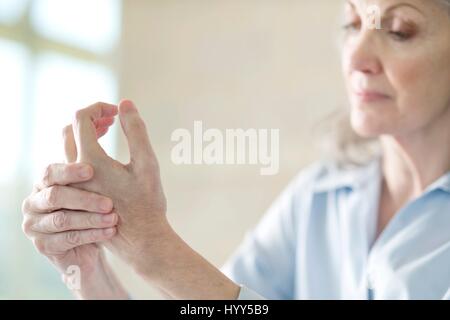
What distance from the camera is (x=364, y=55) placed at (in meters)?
0.65

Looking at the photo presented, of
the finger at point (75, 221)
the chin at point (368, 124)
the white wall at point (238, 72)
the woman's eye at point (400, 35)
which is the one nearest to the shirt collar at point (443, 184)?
the chin at point (368, 124)

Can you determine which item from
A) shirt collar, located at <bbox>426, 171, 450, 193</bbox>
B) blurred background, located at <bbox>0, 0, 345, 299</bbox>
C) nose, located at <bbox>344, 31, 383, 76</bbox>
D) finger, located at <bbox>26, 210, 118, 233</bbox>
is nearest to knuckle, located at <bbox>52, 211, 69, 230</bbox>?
finger, located at <bbox>26, 210, 118, 233</bbox>

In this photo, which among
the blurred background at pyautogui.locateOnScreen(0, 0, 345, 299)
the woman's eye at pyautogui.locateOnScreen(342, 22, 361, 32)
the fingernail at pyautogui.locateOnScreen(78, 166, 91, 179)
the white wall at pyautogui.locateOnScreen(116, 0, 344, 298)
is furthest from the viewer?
the white wall at pyautogui.locateOnScreen(116, 0, 344, 298)

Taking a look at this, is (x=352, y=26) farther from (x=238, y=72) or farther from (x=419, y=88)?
(x=238, y=72)

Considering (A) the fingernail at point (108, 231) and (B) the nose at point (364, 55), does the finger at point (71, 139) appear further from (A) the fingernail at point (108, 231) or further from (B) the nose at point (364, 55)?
(B) the nose at point (364, 55)

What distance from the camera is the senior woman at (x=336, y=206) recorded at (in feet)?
1.81

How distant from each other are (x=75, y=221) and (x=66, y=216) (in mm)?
10

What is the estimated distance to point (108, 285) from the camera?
0.70m

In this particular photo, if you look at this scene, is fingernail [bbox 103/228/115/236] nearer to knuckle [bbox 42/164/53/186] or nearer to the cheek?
knuckle [bbox 42/164/53/186]

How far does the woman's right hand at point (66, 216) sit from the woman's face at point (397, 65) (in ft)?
0.95

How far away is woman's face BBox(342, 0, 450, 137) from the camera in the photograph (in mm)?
614
